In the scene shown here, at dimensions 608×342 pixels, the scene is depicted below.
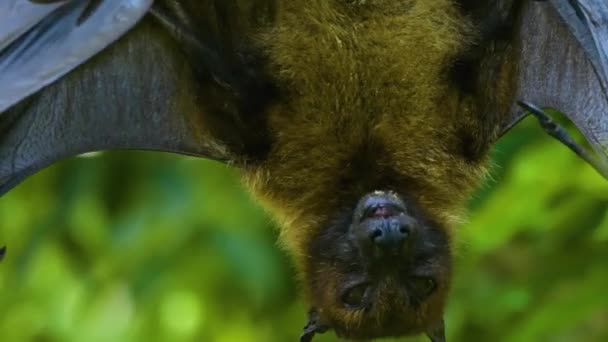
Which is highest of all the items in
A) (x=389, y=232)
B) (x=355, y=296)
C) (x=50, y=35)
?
(x=50, y=35)

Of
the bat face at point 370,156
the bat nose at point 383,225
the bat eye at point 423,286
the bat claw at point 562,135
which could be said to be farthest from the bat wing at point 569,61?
the bat eye at point 423,286

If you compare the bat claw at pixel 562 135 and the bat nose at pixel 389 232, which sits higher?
the bat claw at pixel 562 135

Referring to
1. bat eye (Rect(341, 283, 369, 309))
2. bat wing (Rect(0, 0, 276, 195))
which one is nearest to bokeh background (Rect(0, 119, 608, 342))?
bat eye (Rect(341, 283, 369, 309))

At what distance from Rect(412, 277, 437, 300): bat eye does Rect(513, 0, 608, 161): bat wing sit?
0.94m

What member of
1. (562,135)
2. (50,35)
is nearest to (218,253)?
(50,35)

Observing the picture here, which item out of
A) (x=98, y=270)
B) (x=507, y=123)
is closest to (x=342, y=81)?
(x=507, y=123)

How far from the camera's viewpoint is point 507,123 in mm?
6449

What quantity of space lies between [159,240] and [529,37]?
259 centimetres

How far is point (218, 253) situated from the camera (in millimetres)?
7602

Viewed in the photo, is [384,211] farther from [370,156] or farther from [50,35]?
[50,35]

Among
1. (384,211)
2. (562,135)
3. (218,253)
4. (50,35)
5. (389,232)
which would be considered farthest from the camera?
(218,253)

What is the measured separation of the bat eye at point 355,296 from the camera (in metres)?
6.49

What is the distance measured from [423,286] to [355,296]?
1.13 feet

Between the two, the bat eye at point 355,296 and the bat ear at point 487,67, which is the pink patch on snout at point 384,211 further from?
the bat ear at point 487,67
